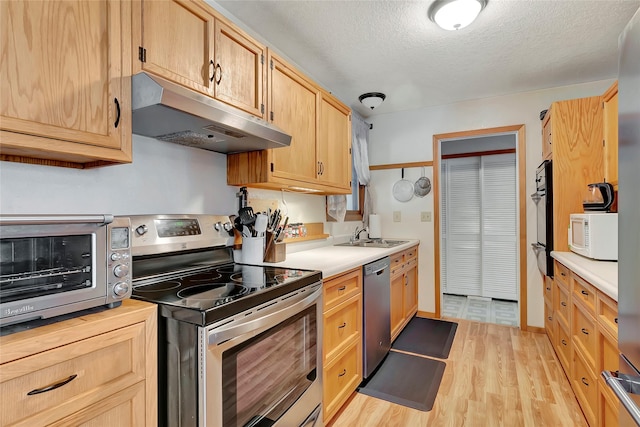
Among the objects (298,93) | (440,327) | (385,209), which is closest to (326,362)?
(298,93)

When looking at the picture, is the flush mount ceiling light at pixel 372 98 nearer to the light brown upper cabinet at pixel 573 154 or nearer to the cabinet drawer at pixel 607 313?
the light brown upper cabinet at pixel 573 154

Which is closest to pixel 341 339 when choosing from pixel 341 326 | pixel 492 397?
pixel 341 326

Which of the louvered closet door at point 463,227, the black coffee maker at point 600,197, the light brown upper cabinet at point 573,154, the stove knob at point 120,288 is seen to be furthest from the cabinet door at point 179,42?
the louvered closet door at point 463,227

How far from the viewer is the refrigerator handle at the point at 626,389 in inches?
26.7

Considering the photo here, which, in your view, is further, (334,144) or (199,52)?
(334,144)

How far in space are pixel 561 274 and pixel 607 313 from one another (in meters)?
1.05

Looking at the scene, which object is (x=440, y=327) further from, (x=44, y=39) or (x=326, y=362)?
(x=44, y=39)

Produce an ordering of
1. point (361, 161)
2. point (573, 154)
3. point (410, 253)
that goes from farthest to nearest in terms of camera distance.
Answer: point (361, 161), point (410, 253), point (573, 154)

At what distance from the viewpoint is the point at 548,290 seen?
2.89 m

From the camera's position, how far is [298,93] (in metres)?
2.12

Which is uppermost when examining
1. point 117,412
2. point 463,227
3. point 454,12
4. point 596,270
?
point 454,12

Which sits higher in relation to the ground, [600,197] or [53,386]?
[600,197]

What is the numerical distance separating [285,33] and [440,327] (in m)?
3.00

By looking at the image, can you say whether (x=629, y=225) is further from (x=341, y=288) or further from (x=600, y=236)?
(x=600, y=236)
